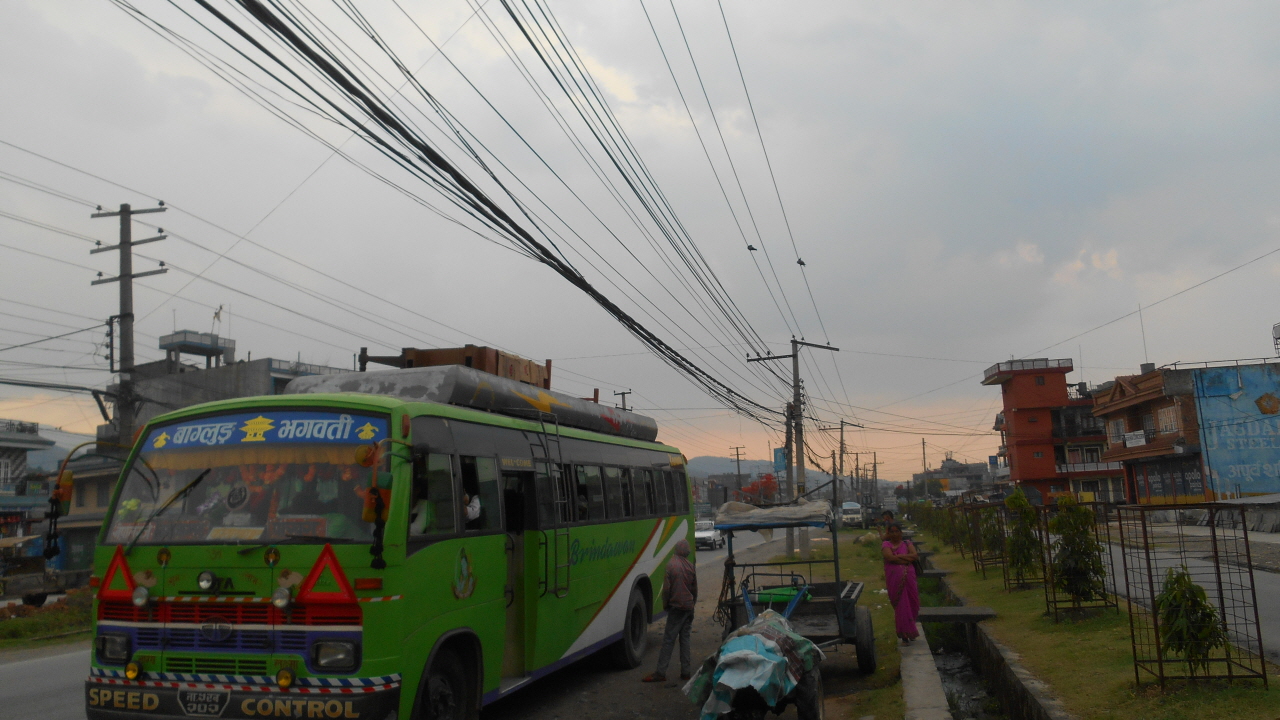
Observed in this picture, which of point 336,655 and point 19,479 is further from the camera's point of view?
point 19,479

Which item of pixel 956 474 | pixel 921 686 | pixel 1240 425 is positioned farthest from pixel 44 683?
pixel 956 474

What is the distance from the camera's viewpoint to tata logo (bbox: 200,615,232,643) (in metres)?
5.85

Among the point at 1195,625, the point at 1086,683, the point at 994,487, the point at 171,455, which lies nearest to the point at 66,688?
the point at 171,455

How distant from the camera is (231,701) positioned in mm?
5711

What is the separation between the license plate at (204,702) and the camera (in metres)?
5.72

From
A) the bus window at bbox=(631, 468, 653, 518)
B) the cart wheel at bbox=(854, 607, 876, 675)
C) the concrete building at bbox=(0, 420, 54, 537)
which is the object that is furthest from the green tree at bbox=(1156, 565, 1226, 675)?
the concrete building at bbox=(0, 420, 54, 537)

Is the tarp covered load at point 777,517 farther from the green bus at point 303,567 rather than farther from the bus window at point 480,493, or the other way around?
the green bus at point 303,567

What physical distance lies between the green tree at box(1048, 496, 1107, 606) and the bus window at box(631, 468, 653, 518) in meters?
5.81

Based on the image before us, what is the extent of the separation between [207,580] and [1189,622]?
25.1 feet

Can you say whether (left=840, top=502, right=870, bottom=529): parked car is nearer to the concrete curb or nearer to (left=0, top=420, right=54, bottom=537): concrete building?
A: (left=0, top=420, right=54, bottom=537): concrete building

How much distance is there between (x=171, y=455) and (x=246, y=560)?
52.2 inches

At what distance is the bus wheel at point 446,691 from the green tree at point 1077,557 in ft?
28.1

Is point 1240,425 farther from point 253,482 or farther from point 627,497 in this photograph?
point 253,482

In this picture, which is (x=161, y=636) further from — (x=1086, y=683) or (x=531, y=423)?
(x=1086, y=683)
